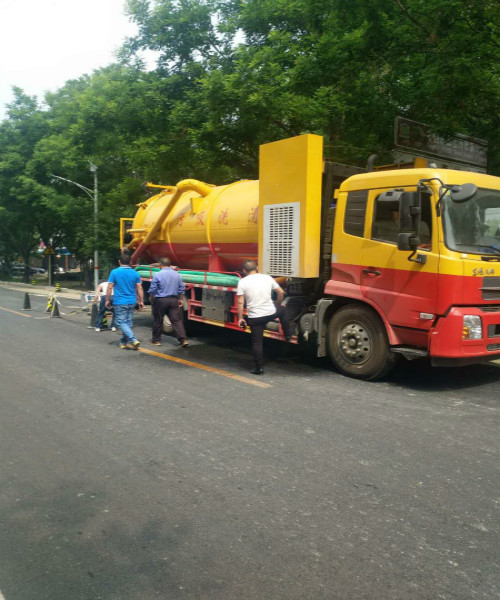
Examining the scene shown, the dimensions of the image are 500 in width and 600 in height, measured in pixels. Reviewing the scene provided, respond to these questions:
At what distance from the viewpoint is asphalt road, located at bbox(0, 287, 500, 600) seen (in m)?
2.77

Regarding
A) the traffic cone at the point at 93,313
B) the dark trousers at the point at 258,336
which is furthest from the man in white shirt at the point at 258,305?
the traffic cone at the point at 93,313

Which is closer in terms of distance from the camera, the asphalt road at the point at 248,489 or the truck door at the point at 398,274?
the asphalt road at the point at 248,489

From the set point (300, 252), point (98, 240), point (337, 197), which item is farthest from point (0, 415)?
point (98, 240)

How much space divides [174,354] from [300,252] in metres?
2.90

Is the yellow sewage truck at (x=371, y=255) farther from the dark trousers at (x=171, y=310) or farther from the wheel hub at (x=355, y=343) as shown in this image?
the dark trousers at (x=171, y=310)

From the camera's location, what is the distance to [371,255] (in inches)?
277

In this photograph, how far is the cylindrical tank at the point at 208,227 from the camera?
925cm

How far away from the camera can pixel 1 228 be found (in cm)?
4278

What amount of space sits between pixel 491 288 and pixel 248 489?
4116 mm

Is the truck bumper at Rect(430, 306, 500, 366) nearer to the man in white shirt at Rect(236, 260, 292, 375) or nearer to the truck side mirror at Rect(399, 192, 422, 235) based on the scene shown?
the truck side mirror at Rect(399, 192, 422, 235)

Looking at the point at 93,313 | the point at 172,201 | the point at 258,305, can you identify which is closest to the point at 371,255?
the point at 258,305

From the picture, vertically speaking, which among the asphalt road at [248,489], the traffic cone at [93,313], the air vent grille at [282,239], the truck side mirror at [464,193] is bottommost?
the asphalt road at [248,489]

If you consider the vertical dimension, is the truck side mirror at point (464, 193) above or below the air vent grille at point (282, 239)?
above

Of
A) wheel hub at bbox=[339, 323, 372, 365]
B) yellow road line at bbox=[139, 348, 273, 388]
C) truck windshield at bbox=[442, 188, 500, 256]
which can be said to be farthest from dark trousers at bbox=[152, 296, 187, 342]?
truck windshield at bbox=[442, 188, 500, 256]
